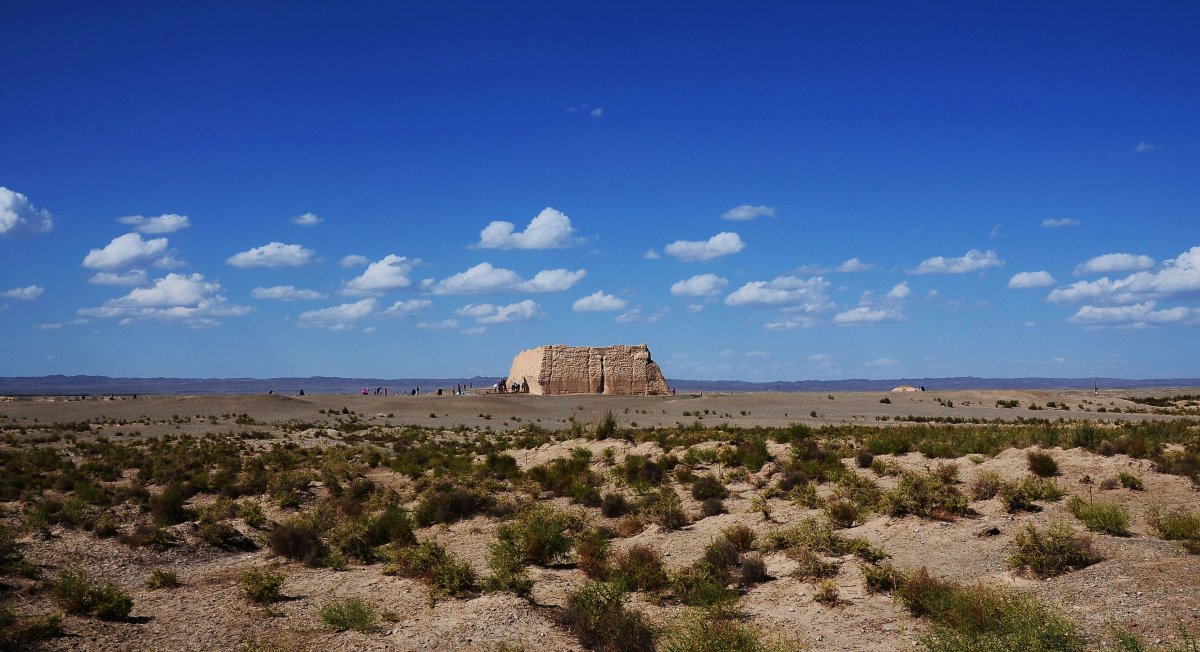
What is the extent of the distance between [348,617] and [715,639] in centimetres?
494

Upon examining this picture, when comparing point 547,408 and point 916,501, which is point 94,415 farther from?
point 916,501

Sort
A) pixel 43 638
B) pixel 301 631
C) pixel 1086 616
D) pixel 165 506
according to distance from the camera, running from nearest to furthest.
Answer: pixel 1086 616 < pixel 43 638 < pixel 301 631 < pixel 165 506

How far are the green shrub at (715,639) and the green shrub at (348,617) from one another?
3.96m

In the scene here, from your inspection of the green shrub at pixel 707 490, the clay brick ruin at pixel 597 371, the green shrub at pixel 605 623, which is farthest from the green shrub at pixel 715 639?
the clay brick ruin at pixel 597 371

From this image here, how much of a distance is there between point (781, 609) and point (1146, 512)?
7398mm

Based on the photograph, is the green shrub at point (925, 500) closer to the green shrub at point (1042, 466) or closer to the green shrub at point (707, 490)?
the green shrub at point (1042, 466)

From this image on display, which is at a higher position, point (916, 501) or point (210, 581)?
point (916, 501)

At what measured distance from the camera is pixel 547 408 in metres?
65.5

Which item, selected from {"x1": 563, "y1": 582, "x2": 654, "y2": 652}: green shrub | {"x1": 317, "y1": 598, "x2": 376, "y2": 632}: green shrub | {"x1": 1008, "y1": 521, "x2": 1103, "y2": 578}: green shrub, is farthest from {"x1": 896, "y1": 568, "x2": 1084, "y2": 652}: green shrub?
{"x1": 317, "y1": 598, "x2": 376, "y2": 632}: green shrub

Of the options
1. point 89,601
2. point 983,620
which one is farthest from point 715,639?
point 89,601

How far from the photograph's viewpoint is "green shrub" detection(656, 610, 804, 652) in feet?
29.1

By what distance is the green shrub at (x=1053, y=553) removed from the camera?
1098cm

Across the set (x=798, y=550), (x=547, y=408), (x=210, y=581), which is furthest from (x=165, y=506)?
(x=547, y=408)

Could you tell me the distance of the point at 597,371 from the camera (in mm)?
81188
